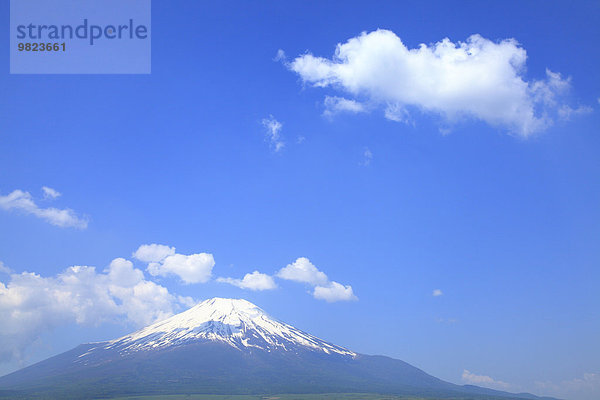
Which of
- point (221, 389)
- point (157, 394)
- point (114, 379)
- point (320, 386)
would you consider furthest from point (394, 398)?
point (114, 379)

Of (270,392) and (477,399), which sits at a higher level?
(270,392)

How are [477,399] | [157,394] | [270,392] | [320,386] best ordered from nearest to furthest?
[157,394] < [270,392] < [477,399] < [320,386]

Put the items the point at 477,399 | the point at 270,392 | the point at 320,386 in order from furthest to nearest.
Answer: the point at 320,386 < the point at 477,399 < the point at 270,392

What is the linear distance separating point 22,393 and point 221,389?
251ft

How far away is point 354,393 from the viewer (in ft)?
571

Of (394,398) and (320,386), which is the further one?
(320,386)

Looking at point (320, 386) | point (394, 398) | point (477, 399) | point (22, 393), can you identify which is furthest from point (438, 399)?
point (22, 393)

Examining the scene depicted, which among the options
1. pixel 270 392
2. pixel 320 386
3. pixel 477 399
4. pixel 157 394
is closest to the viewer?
pixel 157 394

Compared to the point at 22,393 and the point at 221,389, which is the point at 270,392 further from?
the point at 22,393

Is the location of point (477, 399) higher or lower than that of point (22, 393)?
lower

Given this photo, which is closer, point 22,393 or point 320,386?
point 22,393

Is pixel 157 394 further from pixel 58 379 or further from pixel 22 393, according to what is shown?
pixel 58 379

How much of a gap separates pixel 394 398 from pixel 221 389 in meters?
73.0

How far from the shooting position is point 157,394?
155750 mm
